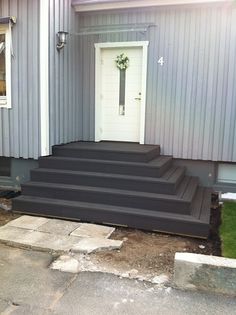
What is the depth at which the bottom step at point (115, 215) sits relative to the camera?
13.5 ft

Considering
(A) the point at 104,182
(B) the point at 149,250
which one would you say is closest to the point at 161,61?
(A) the point at 104,182

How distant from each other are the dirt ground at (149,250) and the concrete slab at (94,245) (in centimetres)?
7

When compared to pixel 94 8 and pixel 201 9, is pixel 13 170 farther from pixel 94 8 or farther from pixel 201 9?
pixel 201 9

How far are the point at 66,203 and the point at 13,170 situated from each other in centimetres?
193

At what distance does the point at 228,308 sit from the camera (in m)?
2.65

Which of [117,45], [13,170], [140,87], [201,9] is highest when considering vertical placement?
[201,9]

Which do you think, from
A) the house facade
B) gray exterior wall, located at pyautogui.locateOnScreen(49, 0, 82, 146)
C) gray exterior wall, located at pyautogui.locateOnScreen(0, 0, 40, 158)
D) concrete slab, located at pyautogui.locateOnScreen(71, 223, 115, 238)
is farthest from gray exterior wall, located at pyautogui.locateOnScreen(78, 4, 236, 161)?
concrete slab, located at pyautogui.locateOnScreen(71, 223, 115, 238)

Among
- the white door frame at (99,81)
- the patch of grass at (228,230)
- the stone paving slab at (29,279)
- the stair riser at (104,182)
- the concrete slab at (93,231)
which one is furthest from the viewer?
the white door frame at (99,81)

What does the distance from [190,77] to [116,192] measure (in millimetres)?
2626

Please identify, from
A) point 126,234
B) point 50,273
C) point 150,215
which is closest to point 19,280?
point 50,273

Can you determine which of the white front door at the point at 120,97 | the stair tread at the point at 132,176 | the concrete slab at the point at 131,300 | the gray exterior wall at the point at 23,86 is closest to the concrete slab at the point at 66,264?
the concrete slab at the point at 131,300

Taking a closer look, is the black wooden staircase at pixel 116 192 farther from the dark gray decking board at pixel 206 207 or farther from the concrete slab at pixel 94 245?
the concrete slab at pixel 94 245

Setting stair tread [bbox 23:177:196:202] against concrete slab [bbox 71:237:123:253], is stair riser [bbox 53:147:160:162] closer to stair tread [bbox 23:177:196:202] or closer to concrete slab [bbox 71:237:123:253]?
stair tread [bbox 23:177:196:202]

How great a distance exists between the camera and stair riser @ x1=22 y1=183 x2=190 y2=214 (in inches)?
171
